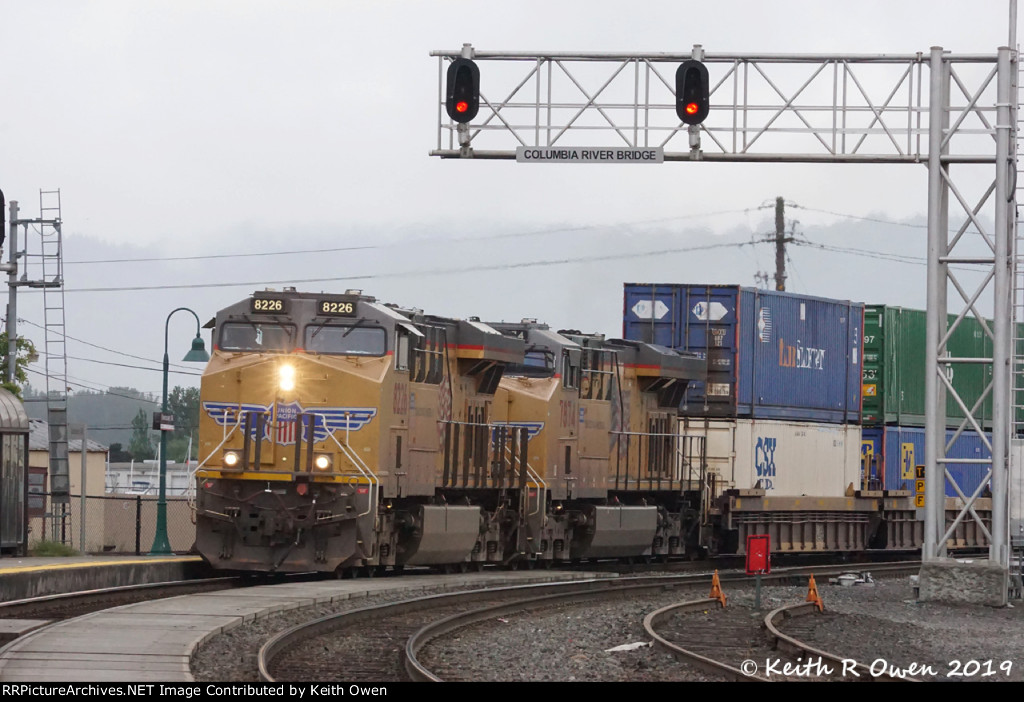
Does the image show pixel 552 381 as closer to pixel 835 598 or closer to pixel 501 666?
pixel 835 598

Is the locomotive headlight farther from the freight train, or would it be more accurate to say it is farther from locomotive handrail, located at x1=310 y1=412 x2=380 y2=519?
locomotive handrail, located at x1=310 y1=412 x2=380 y2=519

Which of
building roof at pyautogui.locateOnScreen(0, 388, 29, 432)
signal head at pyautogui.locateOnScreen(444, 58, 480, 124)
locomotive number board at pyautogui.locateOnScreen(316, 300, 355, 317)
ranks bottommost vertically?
building roof at pyautogui.locateOnScreen(0, 388, 29, 432)

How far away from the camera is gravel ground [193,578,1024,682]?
1399cm

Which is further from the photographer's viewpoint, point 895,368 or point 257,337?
point 895,368

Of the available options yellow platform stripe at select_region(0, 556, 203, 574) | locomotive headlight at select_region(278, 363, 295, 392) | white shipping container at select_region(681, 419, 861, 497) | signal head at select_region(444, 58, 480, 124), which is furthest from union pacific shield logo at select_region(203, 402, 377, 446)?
white shipping container at select_region(681, 419, 861, 497)

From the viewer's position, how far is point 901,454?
3628 cm

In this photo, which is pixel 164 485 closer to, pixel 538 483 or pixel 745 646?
pixel 538 483

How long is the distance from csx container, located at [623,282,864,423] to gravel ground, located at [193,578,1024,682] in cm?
878

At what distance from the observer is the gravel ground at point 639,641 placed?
13992 mm

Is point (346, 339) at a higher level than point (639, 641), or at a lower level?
higher

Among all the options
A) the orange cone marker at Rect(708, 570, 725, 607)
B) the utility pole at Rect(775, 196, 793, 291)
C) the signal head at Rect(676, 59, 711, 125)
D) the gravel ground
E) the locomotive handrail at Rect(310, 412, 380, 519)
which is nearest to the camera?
the gravel ground

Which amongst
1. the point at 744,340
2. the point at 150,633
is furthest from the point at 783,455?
the point at 150,633

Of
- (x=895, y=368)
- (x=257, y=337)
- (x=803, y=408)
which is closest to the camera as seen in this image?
(x=257, y=337)

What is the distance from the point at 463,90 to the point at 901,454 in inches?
740
